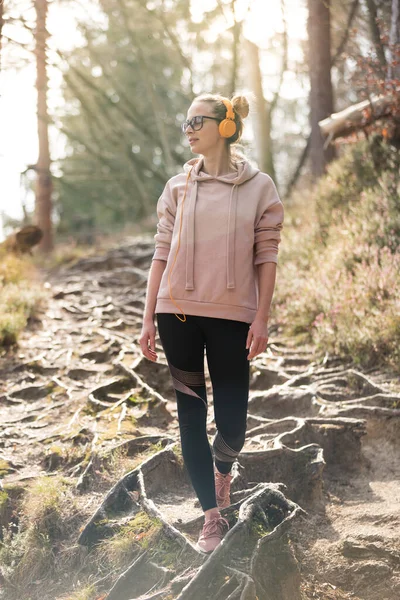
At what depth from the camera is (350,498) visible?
13.6ft

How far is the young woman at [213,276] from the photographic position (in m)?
2.89

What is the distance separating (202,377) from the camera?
3.04 m

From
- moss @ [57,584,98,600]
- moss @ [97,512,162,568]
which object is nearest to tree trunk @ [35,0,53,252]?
moss @ [97,512,162,568]

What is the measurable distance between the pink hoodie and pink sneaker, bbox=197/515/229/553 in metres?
1.05

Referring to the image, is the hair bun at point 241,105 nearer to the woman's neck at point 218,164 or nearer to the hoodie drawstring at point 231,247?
the woman's neck at point 218,164

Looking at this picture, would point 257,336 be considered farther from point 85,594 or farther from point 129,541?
point 85,594

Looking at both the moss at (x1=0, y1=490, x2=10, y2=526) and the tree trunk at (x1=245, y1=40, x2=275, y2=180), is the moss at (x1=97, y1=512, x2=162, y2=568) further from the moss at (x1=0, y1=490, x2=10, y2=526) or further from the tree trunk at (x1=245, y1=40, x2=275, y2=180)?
the tree trunk at (x1=245, y1=40, x2=275, y2=180)

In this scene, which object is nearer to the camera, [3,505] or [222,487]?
[222,487]

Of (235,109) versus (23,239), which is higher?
(235,109)

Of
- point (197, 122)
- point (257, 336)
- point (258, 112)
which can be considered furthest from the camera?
point (258, 112)

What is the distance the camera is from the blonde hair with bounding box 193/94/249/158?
2979 mm

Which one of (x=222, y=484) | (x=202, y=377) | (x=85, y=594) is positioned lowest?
(x=85, y=594)

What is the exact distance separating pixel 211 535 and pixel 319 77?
11.4 meters

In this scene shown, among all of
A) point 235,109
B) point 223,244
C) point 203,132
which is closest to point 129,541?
point 223,244
